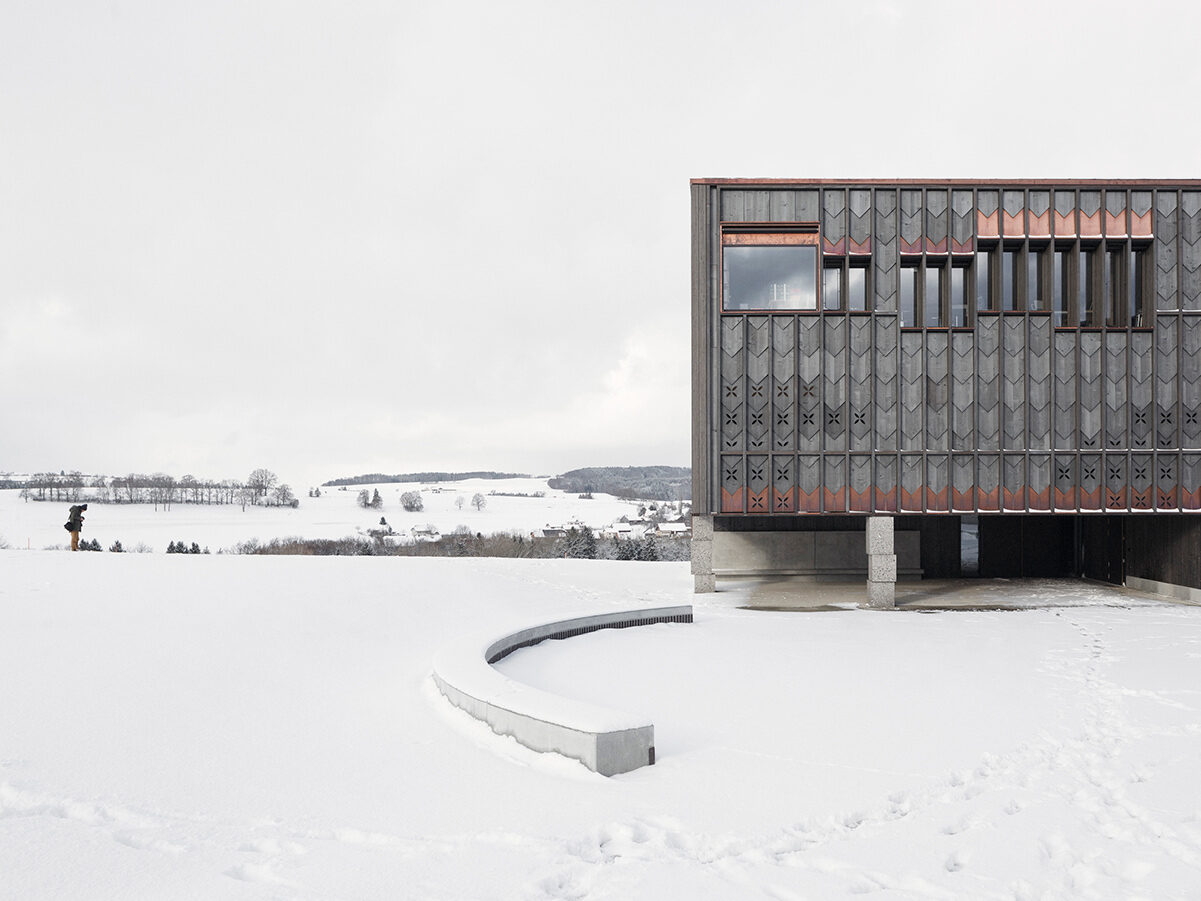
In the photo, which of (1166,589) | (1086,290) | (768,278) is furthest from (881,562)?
(1086,290)

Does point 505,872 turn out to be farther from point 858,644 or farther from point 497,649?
point 858,644

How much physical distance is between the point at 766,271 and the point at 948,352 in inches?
221

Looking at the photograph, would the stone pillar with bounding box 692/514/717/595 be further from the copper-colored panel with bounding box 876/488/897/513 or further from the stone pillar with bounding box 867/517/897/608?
the copper-colored panel with bounding box 876/488/897/513

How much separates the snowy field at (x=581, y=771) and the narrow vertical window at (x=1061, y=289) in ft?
33.3

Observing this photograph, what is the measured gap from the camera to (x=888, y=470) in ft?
64.3

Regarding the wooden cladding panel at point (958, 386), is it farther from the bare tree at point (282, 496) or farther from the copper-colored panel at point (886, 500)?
the bare tree at point (282, 496)

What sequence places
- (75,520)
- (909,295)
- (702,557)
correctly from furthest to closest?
(75,520)
(702,557)
(909,295)

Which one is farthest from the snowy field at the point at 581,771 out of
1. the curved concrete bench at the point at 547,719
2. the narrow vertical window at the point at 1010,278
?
the narrow vertical window at the point at 1010,278

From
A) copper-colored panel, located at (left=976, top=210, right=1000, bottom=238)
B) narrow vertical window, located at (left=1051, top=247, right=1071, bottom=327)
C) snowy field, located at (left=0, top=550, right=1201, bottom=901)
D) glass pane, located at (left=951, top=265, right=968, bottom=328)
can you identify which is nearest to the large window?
glass pane, located at (left=951, top=265, right=968, bottom=328)

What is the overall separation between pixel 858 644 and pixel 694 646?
3.37 m

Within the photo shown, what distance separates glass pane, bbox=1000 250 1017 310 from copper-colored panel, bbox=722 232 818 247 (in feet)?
19.1

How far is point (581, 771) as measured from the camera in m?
6.51

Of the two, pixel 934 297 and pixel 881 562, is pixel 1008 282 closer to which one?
pixel 934 297

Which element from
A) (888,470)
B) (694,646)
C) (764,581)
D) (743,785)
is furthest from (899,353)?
(743,785)
